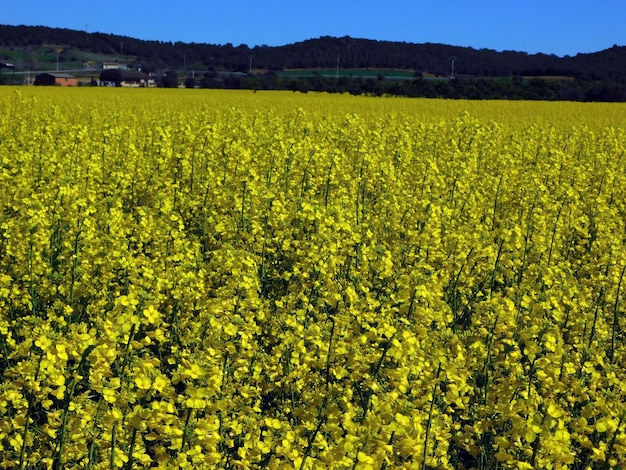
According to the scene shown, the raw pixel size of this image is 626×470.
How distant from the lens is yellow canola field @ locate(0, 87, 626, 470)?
295cm

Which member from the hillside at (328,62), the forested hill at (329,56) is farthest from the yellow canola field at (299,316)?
the forested hill at (329,56)

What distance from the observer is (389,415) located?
2719 mm

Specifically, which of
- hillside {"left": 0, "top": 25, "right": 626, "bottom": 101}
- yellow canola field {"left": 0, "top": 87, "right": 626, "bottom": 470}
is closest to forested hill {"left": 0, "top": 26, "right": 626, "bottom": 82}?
hillside {"left": 0, "top": 25, "right": 626, "bottom": 101}

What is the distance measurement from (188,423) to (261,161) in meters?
8.09

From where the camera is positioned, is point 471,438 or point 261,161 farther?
point 261,161

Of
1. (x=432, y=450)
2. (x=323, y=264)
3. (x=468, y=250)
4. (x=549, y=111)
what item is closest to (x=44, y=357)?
(x=432, y=450)

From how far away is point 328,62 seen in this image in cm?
13188

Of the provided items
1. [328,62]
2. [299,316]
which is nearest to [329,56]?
[328,62]

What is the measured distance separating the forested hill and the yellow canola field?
74.4 m

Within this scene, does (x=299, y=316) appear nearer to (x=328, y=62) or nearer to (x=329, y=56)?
(x=328, y=62)

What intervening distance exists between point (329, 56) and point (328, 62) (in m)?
5.56

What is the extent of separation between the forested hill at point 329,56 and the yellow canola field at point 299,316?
244ft

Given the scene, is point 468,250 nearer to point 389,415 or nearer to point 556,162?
point 389,415

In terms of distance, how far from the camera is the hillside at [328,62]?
4944 centimetres
